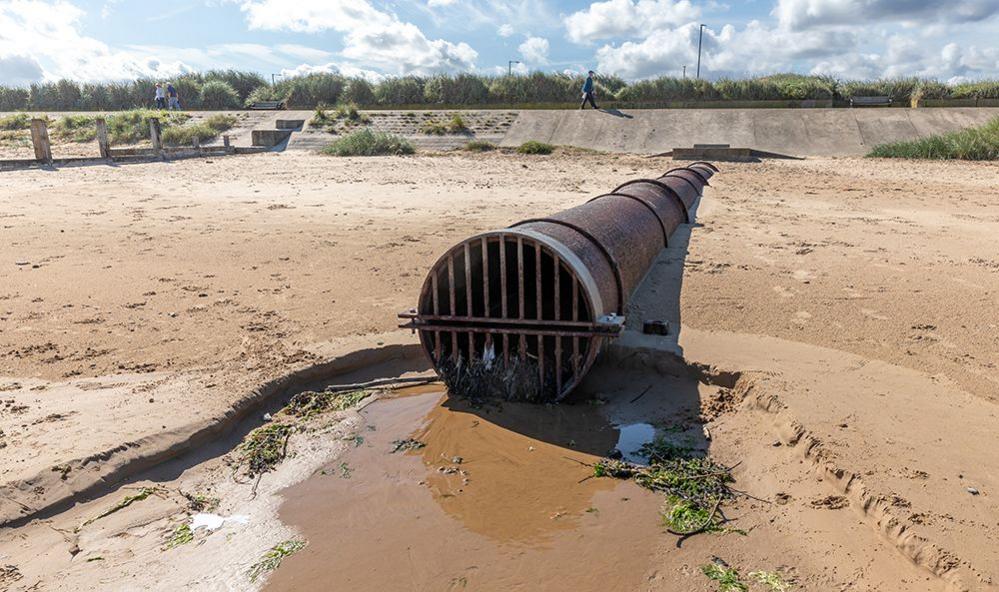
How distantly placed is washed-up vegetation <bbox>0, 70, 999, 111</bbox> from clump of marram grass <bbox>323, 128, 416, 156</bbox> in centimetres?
1016

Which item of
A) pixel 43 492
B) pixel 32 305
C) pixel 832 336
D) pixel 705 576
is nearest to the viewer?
pixel 705 576

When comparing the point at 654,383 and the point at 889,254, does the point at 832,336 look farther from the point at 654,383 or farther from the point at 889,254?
the point at 889,254

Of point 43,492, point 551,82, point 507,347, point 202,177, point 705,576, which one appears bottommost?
point 705,576

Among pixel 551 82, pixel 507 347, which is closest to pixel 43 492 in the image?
pixel 507 347

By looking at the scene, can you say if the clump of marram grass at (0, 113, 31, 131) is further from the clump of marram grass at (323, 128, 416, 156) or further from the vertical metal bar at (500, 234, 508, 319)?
the vertical metal bar at (500, 234, 508, 319)

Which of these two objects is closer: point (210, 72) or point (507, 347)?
point (507, 347)

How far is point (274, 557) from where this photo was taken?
3.53m

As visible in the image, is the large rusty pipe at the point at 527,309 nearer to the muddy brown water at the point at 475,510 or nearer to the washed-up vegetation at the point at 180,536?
the muddy brown water at the point at 475,510

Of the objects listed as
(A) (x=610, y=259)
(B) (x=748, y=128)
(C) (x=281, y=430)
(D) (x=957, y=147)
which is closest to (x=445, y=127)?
(B) (x=748, y=128)

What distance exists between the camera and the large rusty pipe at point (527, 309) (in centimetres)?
492

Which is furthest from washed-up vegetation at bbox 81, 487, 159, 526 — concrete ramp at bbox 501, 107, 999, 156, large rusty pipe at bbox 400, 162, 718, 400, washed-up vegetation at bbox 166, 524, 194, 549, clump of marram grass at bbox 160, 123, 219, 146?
clump of marram grass at bbox 160, 123, 219, 146

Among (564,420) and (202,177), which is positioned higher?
(202,177)

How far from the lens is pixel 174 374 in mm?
5402

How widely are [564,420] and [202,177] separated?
48.6 feet
